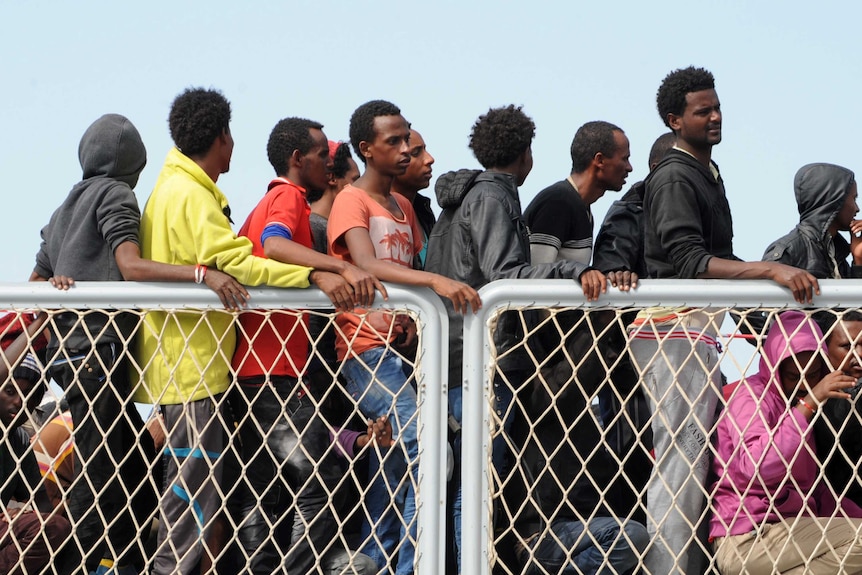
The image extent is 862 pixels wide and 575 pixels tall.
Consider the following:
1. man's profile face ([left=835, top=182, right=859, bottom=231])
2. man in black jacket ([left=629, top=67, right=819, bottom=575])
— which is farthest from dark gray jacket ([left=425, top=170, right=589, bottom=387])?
man's profile face ([left=835, top=182, right=859, bottom=231])

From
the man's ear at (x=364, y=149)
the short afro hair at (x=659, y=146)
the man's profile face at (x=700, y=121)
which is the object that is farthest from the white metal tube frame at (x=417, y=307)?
the short afro hair at (x=659, y=146)

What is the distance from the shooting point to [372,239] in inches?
202

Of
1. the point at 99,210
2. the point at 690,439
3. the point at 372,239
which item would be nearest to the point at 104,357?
the point at 99,210

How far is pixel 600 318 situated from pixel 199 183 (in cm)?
169

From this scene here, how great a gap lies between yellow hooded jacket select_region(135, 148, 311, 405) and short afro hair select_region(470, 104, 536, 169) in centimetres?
133

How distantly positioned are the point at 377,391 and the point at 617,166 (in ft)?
6.23

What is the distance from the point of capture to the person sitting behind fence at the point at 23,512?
465cm

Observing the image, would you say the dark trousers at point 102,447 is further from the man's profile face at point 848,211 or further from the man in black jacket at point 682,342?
the man's profile face at point 848,211

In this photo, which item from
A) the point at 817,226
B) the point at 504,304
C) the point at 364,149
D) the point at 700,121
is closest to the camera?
the point at 504,304

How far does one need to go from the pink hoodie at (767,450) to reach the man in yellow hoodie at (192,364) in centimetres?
168

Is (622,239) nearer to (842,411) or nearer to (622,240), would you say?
(622,240)

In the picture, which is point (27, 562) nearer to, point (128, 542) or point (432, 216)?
point (128, 542)

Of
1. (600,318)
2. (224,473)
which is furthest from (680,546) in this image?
(224,473)

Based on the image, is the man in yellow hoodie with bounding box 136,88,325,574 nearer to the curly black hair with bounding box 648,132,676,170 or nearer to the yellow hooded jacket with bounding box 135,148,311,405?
the yellow hooded jacket with bounding box 135,148,311,405
